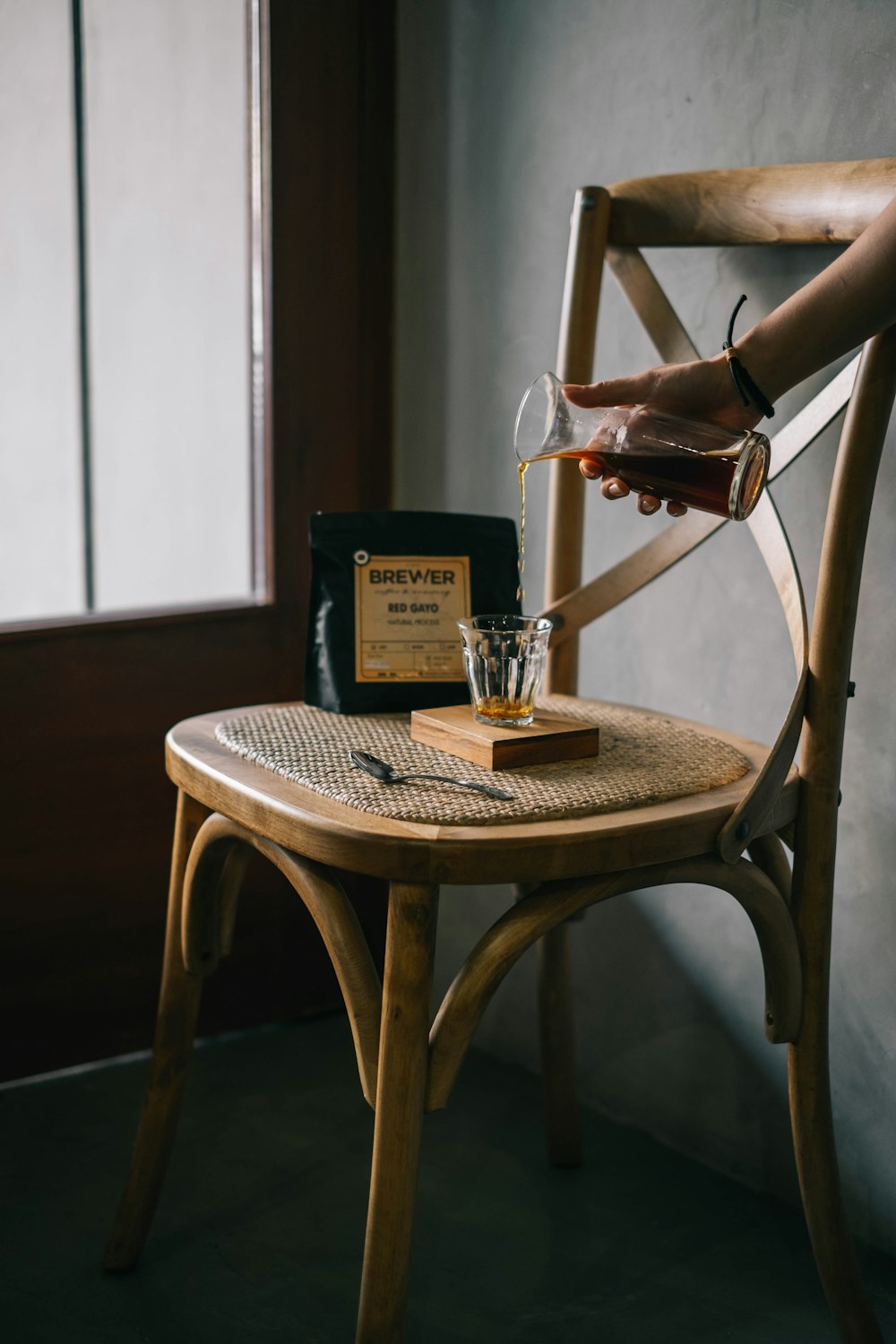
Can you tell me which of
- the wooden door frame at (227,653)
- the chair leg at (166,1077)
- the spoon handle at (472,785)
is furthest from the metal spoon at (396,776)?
the wooden door frame at (227,653)

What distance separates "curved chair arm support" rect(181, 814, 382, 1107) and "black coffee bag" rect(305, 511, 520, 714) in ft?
0.59

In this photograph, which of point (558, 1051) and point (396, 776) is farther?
point (558, 1051)

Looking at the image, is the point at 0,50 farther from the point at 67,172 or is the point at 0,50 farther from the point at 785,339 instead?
the point at 785,339

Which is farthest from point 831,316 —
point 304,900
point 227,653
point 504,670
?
point 227,653

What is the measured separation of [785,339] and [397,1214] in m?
0.73

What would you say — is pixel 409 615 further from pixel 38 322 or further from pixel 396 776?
pixel 38 322

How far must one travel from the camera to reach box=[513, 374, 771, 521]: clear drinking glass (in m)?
1.05

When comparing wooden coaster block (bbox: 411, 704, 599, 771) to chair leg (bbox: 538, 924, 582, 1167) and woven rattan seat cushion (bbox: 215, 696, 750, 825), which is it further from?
chair leg (bbox: 538, 924, 582, 1167)

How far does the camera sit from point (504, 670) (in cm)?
115

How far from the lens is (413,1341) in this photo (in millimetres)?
1231

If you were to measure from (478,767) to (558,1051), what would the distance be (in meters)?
0.55

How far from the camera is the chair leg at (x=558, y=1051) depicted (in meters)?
1.50

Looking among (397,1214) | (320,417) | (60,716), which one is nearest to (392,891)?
(397,1214)

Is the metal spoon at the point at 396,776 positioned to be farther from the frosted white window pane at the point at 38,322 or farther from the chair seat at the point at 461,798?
the frosted white window pane at the point at 38,322
